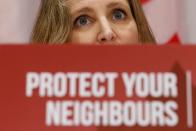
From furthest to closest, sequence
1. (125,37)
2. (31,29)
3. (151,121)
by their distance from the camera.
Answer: (31,29) < (125,37) < (151,121)

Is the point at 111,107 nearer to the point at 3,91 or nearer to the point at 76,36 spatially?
the point at 3,91

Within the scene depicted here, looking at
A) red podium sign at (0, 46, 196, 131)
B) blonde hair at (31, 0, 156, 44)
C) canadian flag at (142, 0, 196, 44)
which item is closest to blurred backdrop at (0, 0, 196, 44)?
canadian flag at (142, 0, 196, 44)

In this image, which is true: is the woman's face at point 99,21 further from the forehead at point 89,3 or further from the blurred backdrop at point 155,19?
the blurred backdrop at point 155,19

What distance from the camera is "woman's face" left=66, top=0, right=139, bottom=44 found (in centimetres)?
86

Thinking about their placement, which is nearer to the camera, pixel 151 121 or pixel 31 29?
pixel 151 121

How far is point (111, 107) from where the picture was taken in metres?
0.54

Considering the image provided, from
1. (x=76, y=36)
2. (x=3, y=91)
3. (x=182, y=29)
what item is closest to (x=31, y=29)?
(x=76, y=36)

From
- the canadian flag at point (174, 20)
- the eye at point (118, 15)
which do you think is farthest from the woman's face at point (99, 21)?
the canadian flag at point (174, 20)

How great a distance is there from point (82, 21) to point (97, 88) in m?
0.36

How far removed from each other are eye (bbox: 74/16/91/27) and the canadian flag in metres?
0.26

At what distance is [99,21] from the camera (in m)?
0.86

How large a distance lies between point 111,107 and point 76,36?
36cm

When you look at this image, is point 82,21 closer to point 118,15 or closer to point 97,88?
point 118,15

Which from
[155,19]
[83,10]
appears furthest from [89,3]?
[155,19]
